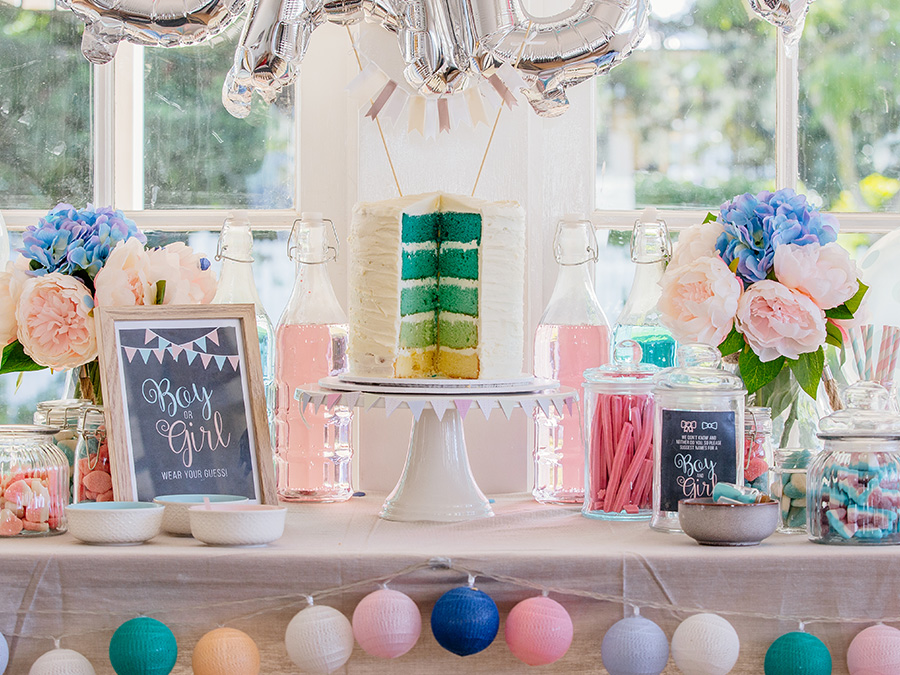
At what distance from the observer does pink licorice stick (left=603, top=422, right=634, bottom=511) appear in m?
1.21

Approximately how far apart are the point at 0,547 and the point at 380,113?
2.75ft

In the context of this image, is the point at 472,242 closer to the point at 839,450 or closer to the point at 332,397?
the point at 332,397

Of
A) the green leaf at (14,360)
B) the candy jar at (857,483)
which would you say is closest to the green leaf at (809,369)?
the candy jar at (857,483)

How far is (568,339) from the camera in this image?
143 centimetres

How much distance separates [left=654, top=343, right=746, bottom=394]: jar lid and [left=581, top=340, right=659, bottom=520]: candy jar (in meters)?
0.08

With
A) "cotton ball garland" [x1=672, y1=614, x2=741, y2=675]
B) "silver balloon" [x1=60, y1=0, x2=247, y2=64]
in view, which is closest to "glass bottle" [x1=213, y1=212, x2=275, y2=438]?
"silver balloon" [x1=60, y1=0, x2=247, y2=64]

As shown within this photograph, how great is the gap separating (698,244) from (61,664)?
838 mm

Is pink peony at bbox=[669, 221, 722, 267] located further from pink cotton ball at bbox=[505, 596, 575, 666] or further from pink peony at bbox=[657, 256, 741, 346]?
pink cotton ball at bbox=[505, 596, 575, 666]

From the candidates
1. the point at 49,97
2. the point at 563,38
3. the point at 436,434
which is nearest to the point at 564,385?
the point at 436,434

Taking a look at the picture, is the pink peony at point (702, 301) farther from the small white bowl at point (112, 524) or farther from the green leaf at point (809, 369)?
the small white bowl at point (112, 524)

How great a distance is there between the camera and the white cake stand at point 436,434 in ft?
3.68

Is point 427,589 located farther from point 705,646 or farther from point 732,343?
point 732,343

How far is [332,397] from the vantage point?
1.17 metres

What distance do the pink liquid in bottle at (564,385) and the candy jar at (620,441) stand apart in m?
0.16
